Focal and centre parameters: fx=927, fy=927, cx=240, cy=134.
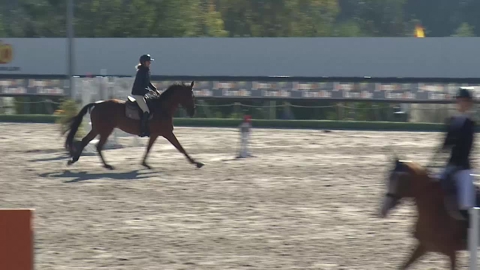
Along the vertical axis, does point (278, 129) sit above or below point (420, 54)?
below

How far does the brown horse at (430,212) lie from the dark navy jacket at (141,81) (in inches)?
453

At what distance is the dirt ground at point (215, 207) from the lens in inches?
417

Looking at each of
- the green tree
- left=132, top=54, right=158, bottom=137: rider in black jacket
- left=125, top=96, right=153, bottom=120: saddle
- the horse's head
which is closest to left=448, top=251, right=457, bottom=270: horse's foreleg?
the horse's head

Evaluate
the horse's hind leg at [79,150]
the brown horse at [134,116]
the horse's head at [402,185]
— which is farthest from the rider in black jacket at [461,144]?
the horse's hind leg at [79,150]

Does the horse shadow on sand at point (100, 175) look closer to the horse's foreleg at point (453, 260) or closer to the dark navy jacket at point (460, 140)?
the dark navy jacket at point (460, 140)

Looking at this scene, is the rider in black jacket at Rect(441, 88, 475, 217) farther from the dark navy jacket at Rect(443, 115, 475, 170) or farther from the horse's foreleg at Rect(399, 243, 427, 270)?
the horse's foreleg at Rect(399, 243, 427, 270)

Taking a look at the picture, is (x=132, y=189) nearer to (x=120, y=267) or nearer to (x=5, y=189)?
(x=5, y=189)

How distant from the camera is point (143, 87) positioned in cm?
1973

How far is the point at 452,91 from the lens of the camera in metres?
32.7

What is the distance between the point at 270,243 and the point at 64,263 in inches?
101

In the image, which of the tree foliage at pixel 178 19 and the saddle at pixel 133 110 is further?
the tree foliage at pixel 178 19

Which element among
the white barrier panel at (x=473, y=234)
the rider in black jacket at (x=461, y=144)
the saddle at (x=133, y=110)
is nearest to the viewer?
the white barrier panel at (x=473, y=234)

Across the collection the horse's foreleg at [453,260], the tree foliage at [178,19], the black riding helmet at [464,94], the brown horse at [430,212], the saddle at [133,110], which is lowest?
the horse's foreleg at [453,260]

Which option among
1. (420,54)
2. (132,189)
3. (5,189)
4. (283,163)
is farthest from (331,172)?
(420,54)
